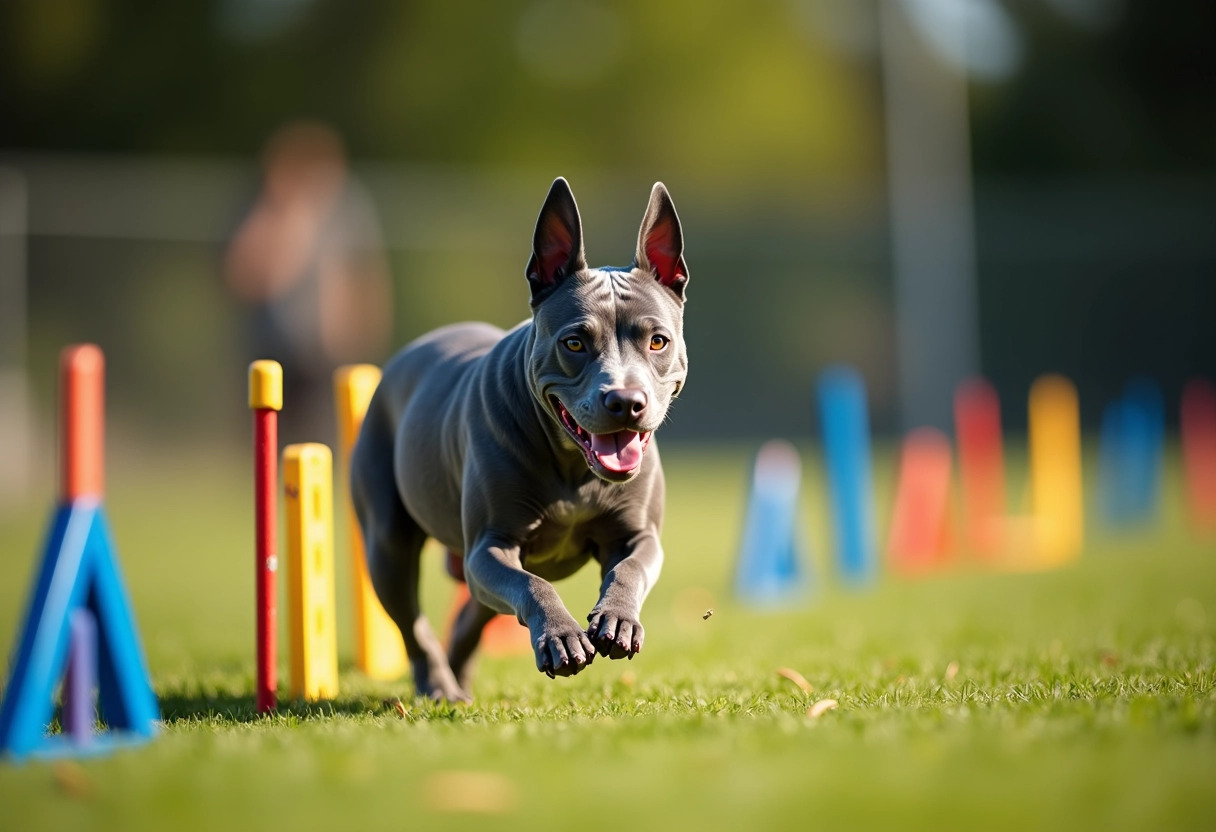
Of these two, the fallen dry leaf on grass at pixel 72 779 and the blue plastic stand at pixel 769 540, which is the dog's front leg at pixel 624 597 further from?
the blue plastic stand at pixel 769 540

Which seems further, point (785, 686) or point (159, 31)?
point (159, 31)

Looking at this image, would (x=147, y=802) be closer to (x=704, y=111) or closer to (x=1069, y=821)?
(x=1069, y=821)

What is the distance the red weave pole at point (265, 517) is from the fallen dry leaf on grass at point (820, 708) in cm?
192

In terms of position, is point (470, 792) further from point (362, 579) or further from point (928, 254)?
point (928, 254)

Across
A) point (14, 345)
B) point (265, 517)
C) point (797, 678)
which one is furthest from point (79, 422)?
point (14, 345)

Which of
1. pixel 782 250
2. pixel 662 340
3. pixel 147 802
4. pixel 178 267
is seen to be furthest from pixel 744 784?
pixel 782 250

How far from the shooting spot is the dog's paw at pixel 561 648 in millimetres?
3969

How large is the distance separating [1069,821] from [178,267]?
16703mm

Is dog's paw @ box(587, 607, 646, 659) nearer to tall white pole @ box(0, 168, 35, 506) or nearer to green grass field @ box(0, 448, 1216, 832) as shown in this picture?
green grass field @ box(0, 448, 1216, 832)

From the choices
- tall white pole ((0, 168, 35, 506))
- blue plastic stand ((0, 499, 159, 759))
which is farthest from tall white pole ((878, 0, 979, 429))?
blue plastic stand ((0, 499, 159, 759))

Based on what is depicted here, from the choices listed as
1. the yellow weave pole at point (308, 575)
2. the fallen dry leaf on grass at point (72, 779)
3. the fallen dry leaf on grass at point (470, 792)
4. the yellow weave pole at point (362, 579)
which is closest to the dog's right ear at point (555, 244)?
the yellow weave pole at point (308, 575)

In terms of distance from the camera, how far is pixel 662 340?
182 inches

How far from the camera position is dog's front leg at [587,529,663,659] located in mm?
4105

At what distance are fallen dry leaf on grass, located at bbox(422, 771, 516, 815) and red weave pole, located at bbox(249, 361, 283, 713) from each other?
1.66 meters
